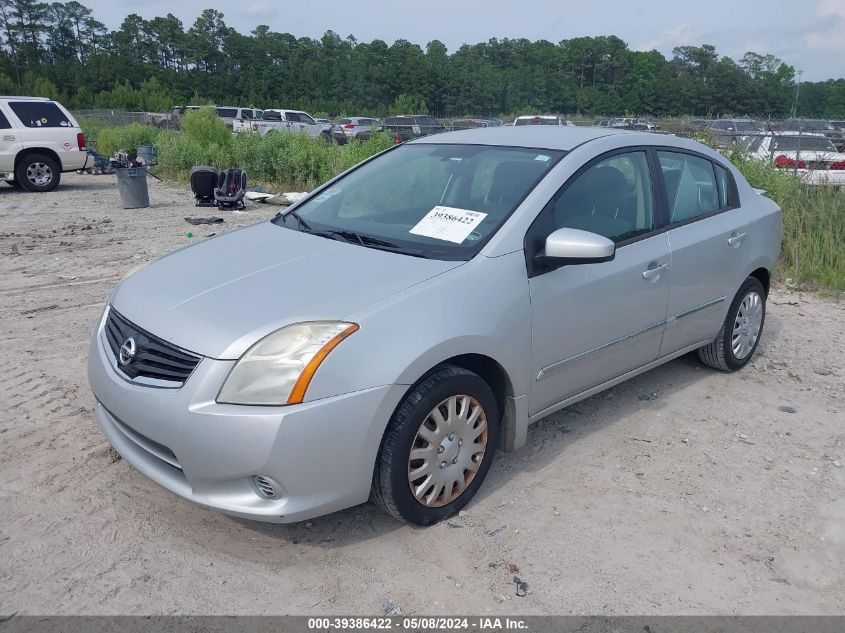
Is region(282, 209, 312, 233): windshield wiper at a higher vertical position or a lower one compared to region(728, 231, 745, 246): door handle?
higher

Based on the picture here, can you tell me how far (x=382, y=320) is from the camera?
282 centimetres

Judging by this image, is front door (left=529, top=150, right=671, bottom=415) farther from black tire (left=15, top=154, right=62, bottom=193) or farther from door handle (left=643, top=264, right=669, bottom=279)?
black tire (left=15, top=154, right=62, bottom=193)

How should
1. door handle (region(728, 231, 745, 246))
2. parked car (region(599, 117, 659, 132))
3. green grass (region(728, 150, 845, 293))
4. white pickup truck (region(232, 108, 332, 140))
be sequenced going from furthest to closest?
white pickup truck (region(232, 108, 332, 140)) → parked car (region(599, 117, 659, 132)) → green grass (region(728, 150, 845, 293)) → door handle (region(728, 231, 745, 246))

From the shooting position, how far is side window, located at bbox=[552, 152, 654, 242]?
362 cm

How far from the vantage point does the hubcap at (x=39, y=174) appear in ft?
48.7

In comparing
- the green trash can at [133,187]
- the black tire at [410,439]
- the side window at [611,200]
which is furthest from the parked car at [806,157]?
the green trash can at [133,187]

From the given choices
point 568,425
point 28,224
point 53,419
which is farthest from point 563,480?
point 28,224

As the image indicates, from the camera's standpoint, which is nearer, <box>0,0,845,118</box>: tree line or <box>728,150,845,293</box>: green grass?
<box>728,150,845,293</box>: green grass

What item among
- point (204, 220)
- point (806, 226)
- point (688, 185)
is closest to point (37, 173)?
point (204, 220)

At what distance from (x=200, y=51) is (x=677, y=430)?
86960mm

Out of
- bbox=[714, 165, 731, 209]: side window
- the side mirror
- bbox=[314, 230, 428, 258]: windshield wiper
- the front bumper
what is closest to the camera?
the front bumper

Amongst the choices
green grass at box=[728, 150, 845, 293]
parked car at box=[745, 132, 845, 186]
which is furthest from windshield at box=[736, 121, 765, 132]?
green grass at box=[728, 150, 845, 293]

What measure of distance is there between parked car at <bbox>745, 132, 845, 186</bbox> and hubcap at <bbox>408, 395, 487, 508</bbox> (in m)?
7.81

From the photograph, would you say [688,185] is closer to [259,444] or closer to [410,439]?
[410,439]
